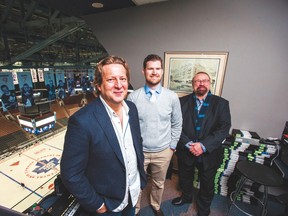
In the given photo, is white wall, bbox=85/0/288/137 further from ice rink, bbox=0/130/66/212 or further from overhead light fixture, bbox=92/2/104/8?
ice rink, bbox=0/130/66/212

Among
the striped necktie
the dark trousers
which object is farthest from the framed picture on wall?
the dark trousers

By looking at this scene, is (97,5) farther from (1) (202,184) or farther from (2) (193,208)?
(2) (193,208)

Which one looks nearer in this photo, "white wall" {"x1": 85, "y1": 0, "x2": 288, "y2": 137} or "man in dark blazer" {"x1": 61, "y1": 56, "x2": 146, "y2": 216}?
"man in dark blazer" {"x1": 61, "y1": 56, "x2": 146, "y2": 216}

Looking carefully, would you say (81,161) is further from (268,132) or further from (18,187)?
(268,132)

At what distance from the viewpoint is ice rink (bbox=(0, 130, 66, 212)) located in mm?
1274

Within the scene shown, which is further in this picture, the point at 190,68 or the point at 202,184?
the point at 190,68

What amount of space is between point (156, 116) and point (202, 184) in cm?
109

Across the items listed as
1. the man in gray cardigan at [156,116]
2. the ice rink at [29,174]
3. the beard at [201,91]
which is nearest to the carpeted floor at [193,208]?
the man in gray cardigan at [156,116]

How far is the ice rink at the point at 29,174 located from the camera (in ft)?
4.18

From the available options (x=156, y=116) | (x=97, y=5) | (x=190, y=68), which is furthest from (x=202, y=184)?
(x=97, y=5)

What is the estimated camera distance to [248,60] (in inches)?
76.6

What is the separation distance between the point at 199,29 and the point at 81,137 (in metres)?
2.05

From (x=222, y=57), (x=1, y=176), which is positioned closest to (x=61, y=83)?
(x=1, y=176)

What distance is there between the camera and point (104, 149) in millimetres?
999
